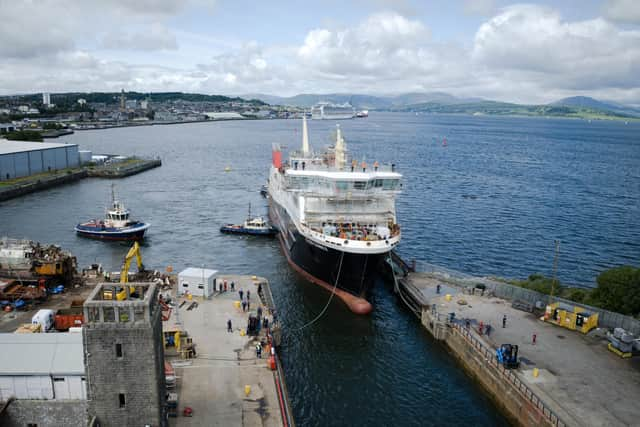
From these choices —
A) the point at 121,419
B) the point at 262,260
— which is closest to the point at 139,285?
the point at 121,419

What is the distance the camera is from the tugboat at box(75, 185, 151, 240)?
5709cm

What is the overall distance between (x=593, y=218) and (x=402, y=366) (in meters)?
55.4

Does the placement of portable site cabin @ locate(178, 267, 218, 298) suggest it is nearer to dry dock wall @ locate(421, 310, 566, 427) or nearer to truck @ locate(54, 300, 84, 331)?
truck @ locate(54, 300, 84, 331)

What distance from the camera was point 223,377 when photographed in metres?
25.2

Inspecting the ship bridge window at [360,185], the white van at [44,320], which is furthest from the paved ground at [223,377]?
the ship bridge window at [360,185]

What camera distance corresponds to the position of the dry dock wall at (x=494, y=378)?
23656 mm

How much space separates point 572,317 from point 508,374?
8.31 m

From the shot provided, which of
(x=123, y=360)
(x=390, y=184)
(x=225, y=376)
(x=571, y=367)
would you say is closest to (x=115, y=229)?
(x=390, y=184)

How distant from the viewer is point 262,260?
170 ft

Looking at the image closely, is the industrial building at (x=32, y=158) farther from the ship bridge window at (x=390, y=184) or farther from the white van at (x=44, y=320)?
the ship bridge window at (x=390, y=184)

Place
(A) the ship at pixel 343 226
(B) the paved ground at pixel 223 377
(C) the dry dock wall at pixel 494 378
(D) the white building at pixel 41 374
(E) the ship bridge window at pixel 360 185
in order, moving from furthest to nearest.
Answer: (E) the ship bridge window at pixel 360 185
(A) the ship at pixel 343 226
(C) the dry dock wall at pixel 494 378
(B) the paved ground at pixel 223 377
(D) the white building at pixel 41 374

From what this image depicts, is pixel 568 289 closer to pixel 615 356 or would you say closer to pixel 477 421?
pixel 615 356

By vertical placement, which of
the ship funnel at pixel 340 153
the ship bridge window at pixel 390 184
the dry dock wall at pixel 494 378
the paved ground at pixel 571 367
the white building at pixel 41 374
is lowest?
the dry dock wall at pixel 494 378

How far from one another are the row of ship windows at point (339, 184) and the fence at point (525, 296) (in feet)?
25.7
